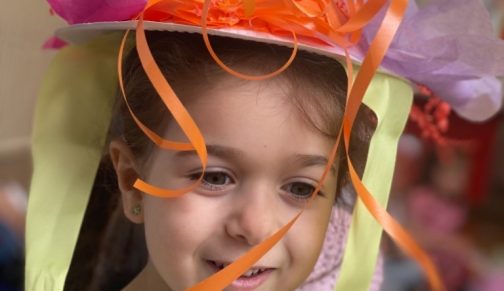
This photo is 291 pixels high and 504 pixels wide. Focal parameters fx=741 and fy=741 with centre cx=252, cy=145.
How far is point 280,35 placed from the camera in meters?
0.58

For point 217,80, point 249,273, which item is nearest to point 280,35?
point 217,80

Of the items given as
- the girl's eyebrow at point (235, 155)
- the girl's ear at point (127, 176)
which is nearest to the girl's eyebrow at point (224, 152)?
the girl's eyebrow at point (235, 155)

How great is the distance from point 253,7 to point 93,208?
0.35 metres

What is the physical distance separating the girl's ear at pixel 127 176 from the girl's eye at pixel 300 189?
0.46 ft

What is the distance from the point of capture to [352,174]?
22.3 inches

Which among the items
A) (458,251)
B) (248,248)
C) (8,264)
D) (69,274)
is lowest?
(458,251)

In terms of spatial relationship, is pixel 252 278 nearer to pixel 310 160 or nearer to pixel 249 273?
pixel 249 273

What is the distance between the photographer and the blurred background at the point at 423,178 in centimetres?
77

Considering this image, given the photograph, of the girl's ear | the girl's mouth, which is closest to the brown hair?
the girl's ear

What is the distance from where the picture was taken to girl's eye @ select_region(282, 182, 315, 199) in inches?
24.1

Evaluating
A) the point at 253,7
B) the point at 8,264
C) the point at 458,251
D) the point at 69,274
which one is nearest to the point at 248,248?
the point at 253,7

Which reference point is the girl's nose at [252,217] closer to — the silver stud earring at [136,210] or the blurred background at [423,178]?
the silver stud earring at [136,210]

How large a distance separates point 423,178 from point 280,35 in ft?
3.76

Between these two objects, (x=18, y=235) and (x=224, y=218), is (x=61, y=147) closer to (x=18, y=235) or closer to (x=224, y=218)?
(x=224, y=218)
